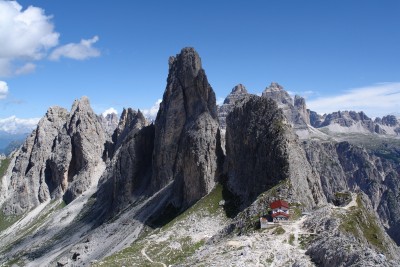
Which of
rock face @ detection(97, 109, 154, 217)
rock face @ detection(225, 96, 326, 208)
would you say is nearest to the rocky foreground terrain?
rock face @ detection(225, 96, 326, 208)

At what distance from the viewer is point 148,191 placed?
15875 centimetres

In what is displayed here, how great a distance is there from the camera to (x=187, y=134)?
14125 centimetres

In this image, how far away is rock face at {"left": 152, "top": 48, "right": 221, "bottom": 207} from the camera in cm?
12925

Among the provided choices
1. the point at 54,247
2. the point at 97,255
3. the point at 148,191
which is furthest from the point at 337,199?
the point at 54,247

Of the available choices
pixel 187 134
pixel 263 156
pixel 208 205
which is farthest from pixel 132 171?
pixel 263 156

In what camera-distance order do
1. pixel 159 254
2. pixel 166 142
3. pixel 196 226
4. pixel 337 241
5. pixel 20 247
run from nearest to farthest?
pixel 337 241 < pixel 159 254 < pixel 196 226 < pixel 166 142 < pixel 20 247

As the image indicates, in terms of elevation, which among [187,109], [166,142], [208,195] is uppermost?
[187,109]

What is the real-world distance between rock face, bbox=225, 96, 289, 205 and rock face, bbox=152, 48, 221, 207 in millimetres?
7825

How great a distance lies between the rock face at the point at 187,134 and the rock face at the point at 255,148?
308 inches

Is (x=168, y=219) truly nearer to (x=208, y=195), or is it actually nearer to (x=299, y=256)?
(x=208, y=195)

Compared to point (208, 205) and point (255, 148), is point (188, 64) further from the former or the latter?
point (208, 205)

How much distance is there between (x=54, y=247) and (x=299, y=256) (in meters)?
127

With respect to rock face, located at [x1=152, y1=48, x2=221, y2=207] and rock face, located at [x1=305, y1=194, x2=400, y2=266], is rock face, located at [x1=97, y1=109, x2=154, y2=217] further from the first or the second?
rock face, located at [x1=305, y1=194, x2=400, y2=266]

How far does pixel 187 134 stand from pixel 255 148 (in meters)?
32.2
